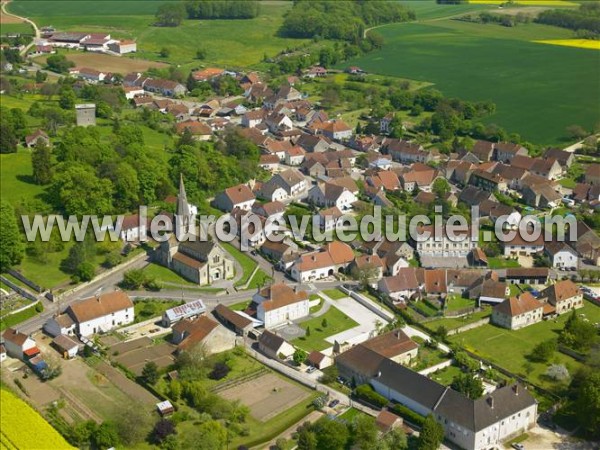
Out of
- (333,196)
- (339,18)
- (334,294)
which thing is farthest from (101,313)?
(339,18)

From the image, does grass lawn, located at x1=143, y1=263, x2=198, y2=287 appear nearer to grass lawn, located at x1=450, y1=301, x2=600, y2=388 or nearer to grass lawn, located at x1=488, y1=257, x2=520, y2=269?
grass lawn, located at x1=450, y1=301, x2=600, y2=388

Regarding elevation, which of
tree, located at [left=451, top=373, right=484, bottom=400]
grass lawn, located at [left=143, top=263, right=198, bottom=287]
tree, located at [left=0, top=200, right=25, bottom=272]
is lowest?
grass lawn, located at [left=143, top=263, right=198, bottom=287]

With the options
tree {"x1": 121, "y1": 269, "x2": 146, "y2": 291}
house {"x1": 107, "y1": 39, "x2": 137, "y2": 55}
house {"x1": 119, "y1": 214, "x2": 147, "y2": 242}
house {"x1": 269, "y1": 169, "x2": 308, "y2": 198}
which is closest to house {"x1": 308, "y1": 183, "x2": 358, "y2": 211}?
house {"x1": 269, "y1": 169, "x2": 308, "y2": 198}

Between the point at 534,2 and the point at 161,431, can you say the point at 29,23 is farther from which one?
the point at 161,431

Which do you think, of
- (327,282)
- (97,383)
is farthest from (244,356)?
(327,282)

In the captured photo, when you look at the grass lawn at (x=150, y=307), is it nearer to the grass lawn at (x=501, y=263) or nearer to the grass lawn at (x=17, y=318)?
the grass lawn at (x=17, y=318)

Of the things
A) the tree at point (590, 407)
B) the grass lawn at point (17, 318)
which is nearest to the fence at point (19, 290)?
the grass lawn at point (17, 318)

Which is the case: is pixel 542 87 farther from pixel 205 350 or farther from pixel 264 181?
pixel 205 350
